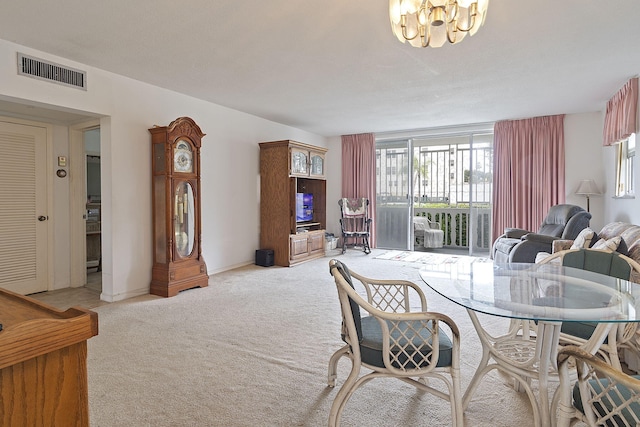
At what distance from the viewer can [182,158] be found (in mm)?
4168

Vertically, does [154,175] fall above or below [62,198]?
above

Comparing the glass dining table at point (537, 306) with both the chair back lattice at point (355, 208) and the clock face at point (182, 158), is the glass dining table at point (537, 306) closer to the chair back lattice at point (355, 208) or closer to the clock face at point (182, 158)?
the clock face at point (182, 158)

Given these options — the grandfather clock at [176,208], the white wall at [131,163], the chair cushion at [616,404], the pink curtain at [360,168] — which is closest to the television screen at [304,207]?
the white wall at [131,163]

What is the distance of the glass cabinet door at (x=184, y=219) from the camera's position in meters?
4.11

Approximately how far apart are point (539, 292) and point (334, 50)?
8.26 ft

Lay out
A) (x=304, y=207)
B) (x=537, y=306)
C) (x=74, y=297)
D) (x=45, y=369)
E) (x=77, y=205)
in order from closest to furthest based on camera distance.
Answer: (x=45, y=369) → (x=537, y=306) → (x=74, y=297) → (x=77, y=205) → (x=304, y=207)

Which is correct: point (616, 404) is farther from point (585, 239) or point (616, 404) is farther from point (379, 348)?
point (585, 239)

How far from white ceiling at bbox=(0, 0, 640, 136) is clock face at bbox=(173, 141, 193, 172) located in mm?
727

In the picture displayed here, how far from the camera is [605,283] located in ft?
6.01

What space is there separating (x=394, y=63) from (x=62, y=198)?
4210 mm

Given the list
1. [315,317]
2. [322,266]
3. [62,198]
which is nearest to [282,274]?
[322,266]

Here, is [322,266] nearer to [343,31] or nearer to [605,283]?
[343,31]

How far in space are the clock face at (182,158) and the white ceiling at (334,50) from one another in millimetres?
727

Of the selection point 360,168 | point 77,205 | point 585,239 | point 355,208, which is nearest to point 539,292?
point 585,239
